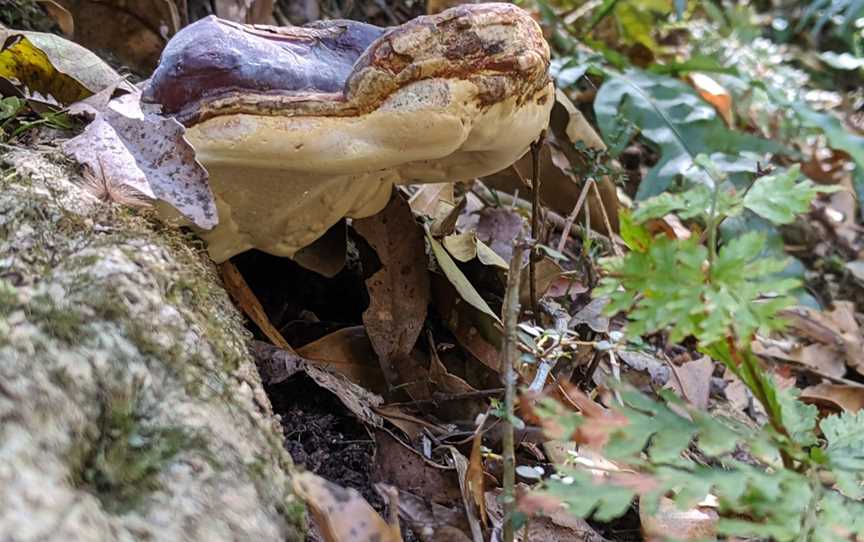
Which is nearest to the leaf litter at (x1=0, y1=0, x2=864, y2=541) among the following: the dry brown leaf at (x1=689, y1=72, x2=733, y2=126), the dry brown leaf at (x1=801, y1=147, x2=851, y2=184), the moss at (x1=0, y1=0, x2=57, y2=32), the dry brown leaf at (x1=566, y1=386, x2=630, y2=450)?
the dry brown leaf at (x1=566, y1=386, x2=630, y2=450)

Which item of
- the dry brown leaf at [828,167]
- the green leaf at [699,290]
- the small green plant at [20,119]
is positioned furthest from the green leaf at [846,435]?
the dry brown leaf at [828,167]

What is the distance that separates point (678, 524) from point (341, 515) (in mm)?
765

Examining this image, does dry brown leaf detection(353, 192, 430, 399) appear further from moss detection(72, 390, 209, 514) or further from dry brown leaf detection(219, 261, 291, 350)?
moss detection(72, 390, 209, 514)

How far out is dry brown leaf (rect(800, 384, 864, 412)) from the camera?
2430mm

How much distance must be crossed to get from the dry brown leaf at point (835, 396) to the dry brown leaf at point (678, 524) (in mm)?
1024

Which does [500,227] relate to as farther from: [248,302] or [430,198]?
[248,302]

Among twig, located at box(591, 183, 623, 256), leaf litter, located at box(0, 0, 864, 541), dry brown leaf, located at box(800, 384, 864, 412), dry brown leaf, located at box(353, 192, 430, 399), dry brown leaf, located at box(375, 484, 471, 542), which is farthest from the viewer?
twig, located at box(591, 183, 623, 256)

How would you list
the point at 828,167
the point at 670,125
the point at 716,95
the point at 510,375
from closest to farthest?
the point at 510,375
the point at 670,125
the point at 716,95
the point at 828,167

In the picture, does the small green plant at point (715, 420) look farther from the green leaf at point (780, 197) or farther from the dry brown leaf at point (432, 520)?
the dry brown leaf at point (432, 520)

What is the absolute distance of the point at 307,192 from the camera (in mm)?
1514

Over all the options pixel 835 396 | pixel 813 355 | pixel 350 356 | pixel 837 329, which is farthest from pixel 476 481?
pixel 837 329

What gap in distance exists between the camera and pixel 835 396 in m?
2.54

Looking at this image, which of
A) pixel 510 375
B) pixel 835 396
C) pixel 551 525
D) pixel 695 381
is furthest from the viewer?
pixel 835 396

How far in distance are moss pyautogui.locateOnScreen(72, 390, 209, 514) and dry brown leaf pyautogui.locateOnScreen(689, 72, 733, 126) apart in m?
3.38
